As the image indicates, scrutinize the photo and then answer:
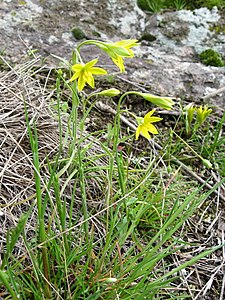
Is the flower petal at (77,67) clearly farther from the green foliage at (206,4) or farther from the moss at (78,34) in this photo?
the green foliage at (206,4)

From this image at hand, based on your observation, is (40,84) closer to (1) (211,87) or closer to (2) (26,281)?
(1) (211,87)

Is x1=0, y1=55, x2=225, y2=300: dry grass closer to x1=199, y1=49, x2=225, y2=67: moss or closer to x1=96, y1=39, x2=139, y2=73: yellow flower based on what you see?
x1=96, y1=39, x2=139, y2=73: yellow flower

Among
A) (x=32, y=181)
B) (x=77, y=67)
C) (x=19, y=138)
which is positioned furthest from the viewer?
(x=19, y=138)

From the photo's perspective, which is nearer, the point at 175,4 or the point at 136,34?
the point at 136,34

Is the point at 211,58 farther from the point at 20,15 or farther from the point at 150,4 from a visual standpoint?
the point at 20,15

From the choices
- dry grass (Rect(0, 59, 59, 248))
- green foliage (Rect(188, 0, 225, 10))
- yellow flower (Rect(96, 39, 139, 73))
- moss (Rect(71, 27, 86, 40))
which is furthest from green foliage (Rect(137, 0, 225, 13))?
yellow flower (Rect(96, 39, 139, 73))

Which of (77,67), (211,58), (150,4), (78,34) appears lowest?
(211,58)

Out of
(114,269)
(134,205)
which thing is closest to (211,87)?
(134,205)

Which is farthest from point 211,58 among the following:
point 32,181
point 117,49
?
point 32,181
